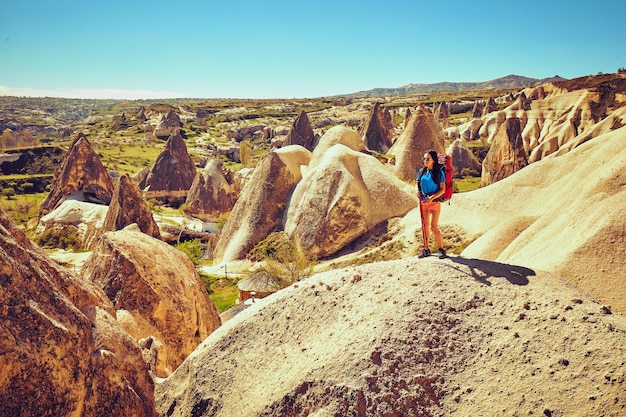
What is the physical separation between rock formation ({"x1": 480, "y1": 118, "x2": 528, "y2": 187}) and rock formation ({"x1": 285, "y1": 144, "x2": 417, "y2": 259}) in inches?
680

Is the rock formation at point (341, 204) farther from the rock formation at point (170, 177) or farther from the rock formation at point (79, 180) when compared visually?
the rock formation at point (170, 177)

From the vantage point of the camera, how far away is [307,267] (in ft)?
76.6

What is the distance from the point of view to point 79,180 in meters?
39.2

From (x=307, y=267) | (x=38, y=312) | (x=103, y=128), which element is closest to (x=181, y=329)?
(x=38, y=312)

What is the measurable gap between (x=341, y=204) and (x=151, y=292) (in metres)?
16.4

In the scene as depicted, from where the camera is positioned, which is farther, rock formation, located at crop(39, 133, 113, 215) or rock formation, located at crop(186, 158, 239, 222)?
rock formation, located at crop(186, 158, 239, 222)

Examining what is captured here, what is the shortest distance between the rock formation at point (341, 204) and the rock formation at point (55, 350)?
59.6 feet

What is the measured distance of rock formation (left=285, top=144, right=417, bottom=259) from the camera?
2533cm

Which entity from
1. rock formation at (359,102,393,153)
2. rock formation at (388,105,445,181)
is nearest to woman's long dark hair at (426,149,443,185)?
rock formation at (388,105,445,181)

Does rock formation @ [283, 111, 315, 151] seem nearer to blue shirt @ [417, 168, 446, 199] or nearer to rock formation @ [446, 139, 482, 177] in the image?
rock formation @ [446, 139, 482, 177]

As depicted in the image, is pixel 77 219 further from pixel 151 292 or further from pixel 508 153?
pixel 508 153

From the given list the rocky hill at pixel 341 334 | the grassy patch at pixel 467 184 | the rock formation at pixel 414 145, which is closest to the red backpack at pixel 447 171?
the rocky hill at pixel 341 334

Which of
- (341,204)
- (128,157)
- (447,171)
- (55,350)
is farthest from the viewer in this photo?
(128,157)

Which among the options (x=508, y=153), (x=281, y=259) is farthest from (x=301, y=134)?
(x=281, y=259)
